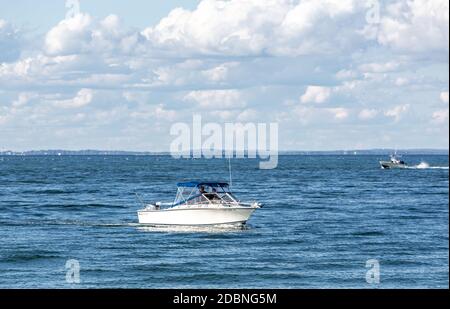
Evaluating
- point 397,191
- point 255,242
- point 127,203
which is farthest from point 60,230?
point 397,191

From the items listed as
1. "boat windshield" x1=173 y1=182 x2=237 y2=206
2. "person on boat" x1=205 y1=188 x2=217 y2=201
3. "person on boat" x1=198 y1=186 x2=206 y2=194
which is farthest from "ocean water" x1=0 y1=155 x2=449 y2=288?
"person on boat" x1=198 y1=186 x2=206 y2=194

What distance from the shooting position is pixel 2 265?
46.1 metres

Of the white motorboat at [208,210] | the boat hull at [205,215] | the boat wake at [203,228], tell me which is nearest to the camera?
the white motorboat at [208,210]

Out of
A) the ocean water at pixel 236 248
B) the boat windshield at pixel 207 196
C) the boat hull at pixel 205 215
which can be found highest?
the boat windshield at pixel 207 196

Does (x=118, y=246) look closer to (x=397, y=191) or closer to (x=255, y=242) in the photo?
(x=255, y=242)

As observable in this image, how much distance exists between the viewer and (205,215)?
198ft

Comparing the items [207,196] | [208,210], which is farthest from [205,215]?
[207,196]

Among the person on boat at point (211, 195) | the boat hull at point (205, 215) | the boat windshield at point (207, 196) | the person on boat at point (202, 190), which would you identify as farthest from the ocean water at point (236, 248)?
the person on boat at point (202, 190)

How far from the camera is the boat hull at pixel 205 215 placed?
6006 cm

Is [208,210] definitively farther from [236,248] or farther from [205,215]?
[236,248]

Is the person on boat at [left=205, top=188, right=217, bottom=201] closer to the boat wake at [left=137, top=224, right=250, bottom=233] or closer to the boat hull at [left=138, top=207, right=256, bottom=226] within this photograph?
the boat hull at [left=138, top=207, right=256, bottom=226]

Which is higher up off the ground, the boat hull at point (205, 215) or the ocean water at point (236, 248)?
the boat hull at point (205, 215)

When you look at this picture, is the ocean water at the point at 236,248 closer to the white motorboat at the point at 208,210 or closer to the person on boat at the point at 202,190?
the white motorboat at the point at 208,210
